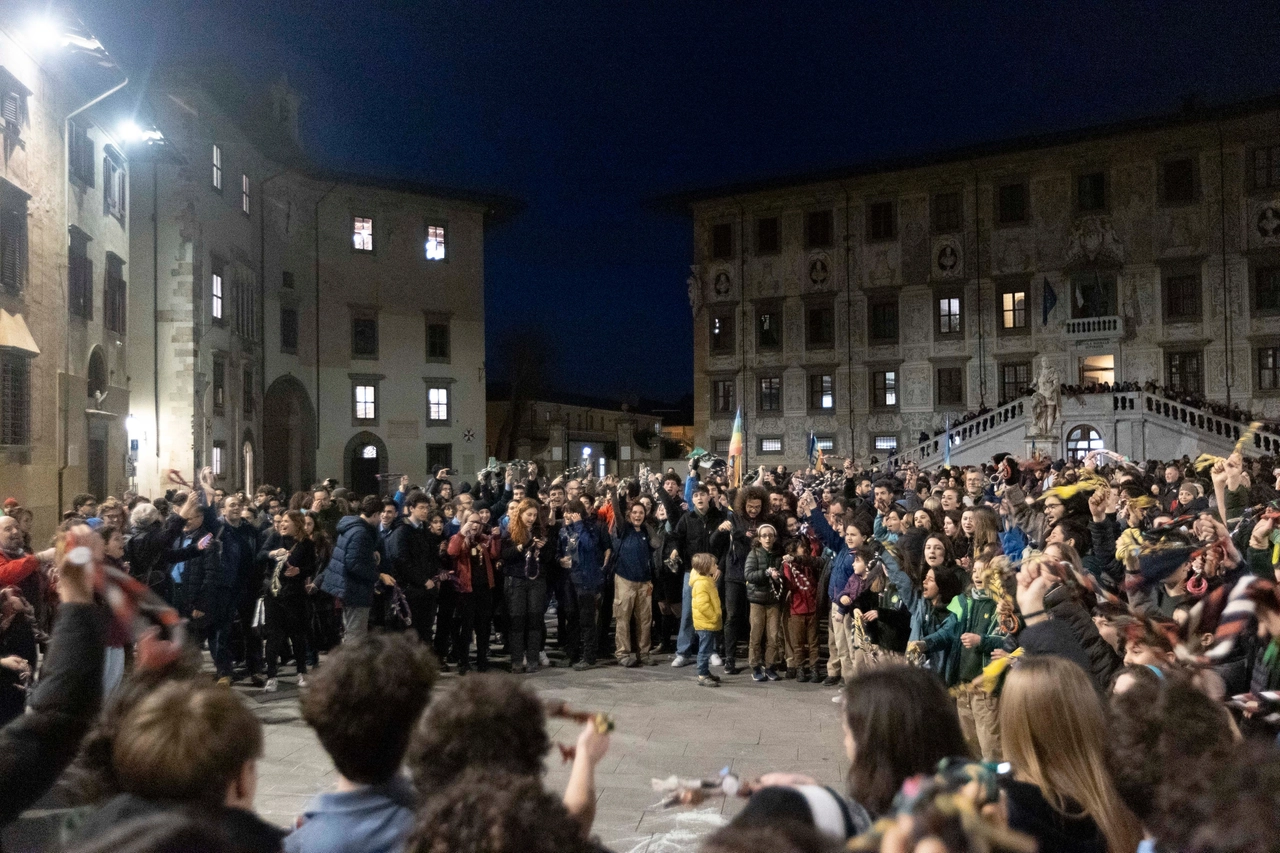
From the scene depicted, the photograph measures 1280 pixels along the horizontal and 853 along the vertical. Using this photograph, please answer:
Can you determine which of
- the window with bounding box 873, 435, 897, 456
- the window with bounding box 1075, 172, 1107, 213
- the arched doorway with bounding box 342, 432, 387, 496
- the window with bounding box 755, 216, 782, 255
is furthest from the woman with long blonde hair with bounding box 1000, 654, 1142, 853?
the window with bounding box 755, 216, 782, 255

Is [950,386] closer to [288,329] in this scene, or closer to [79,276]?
[288,329]

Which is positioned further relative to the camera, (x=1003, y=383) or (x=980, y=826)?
(x=1003, y=383)

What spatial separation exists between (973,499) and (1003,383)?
87.1 ft

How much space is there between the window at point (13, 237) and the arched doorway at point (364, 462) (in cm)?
2004

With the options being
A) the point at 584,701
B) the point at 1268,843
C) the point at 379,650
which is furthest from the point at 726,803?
the point at 1268,843

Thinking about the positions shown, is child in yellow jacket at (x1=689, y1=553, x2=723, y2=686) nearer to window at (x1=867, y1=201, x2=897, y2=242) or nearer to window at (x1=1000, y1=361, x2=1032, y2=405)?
window at (x1=1000, y1=361, x2=1032, y2=405)

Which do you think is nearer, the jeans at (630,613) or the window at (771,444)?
the jeans at (630,613)

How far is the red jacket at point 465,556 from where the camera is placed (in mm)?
11094

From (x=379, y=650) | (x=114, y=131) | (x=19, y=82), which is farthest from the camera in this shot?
(x=114, y=131)

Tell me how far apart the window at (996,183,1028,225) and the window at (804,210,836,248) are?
6.55 m

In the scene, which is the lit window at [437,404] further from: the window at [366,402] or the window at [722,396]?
the window at [722,396]

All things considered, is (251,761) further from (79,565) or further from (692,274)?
(692,274)

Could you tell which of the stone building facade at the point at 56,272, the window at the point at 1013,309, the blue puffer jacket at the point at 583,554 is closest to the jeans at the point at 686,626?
the blue puffer jacket at the point at 583,554

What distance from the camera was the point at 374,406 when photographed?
125 ft
